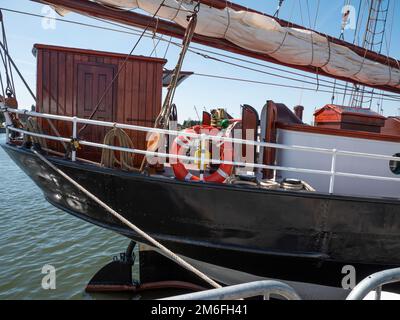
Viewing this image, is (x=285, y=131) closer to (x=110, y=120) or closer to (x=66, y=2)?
(x=110, y=120)

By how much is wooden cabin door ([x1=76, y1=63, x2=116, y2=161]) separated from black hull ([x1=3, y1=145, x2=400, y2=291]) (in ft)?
3.44

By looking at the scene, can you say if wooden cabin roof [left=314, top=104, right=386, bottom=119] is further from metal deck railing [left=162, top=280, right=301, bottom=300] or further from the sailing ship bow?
metal deck railing [left=162, top=280, right=301, bottom=300]

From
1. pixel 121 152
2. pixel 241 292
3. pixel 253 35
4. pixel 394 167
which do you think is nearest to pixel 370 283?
pixel 241 292

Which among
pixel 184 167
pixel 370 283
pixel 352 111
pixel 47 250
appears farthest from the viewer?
pixel 47 250

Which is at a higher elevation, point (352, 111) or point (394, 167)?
point (352, 111)

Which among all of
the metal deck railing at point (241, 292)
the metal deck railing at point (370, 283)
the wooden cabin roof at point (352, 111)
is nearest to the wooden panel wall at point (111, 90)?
the wooden cabin roof at point (352, 111)

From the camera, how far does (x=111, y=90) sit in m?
5.24

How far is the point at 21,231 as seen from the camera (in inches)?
347

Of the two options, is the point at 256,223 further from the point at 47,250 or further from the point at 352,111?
the point at 47,250

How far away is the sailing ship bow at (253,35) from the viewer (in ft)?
17.7

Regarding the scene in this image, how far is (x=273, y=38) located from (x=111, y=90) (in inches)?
133

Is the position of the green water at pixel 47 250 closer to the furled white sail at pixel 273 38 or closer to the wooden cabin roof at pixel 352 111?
the furled white sail at pixel 273 38

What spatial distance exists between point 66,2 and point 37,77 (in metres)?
1.41
